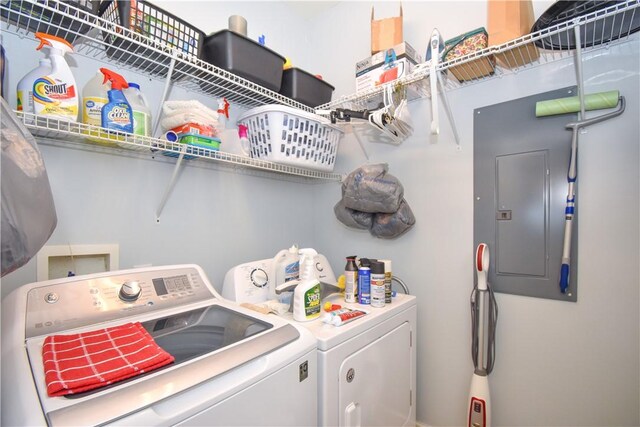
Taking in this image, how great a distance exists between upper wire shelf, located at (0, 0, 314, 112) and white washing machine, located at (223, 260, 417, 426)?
90 cm

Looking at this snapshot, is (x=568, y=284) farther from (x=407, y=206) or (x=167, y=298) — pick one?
(x=167, y=298)

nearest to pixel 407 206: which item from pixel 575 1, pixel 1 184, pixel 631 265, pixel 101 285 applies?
pixel 631 265

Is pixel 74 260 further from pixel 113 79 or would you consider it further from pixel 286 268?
pixel 286 268

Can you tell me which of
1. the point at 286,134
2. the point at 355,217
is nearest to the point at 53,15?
the point at 286,134

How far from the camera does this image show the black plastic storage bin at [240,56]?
1.34m

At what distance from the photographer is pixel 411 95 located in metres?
1.78

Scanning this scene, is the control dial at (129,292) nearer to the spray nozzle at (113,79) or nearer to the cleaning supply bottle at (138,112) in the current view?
the cleaning supply bottle at (138,112)

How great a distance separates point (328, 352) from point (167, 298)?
64 centimetres

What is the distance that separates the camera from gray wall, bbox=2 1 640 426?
1.23m

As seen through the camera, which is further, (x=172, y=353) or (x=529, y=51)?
(x=529, y=51)

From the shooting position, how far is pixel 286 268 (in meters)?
1.49

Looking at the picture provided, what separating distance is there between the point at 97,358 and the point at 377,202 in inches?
52.7

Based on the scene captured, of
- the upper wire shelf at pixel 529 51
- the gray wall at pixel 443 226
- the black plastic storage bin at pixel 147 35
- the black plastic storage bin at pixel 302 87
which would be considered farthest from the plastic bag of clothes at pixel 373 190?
the black plastic storage bin at pixel 147 35

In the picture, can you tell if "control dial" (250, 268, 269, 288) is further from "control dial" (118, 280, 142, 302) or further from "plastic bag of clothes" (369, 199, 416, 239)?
"plastic bag of clothes" (369, 199, 416, 239)
